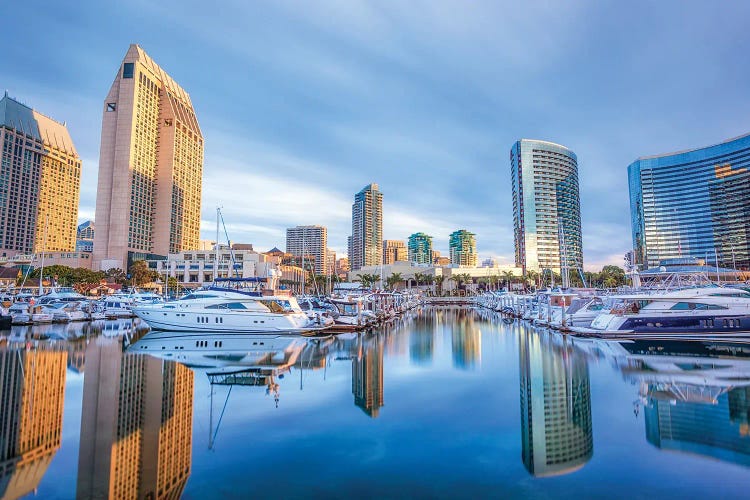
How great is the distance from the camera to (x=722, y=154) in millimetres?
141000

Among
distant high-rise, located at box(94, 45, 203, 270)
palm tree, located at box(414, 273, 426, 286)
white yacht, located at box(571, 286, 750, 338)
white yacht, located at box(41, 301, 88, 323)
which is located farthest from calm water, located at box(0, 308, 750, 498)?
palm tree, located at box(414, 273, 426, 286)

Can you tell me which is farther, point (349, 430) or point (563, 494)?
point (349, 430)

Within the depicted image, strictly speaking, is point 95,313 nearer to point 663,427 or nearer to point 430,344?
point 430,344

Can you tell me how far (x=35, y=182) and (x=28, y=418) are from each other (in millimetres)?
186327

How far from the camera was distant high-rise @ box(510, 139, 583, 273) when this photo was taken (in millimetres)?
165000

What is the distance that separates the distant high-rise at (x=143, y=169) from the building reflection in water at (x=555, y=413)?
124m

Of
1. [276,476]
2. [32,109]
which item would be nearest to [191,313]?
[276,476]

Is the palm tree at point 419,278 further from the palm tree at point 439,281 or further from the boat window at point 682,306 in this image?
the boat window at point 682,306

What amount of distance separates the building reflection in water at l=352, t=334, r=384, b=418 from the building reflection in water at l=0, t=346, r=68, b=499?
9246mm

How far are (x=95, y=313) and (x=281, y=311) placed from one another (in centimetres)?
3182

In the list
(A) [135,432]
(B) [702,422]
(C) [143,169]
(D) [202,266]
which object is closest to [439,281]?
(D) [202,266]

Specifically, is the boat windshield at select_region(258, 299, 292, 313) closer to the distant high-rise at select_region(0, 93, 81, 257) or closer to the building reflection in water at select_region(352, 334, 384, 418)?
the building reflection in water at select_region(352, 334, 384, 418)

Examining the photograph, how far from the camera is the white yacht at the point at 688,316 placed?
3381 cm

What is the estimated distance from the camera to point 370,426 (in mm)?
13734
